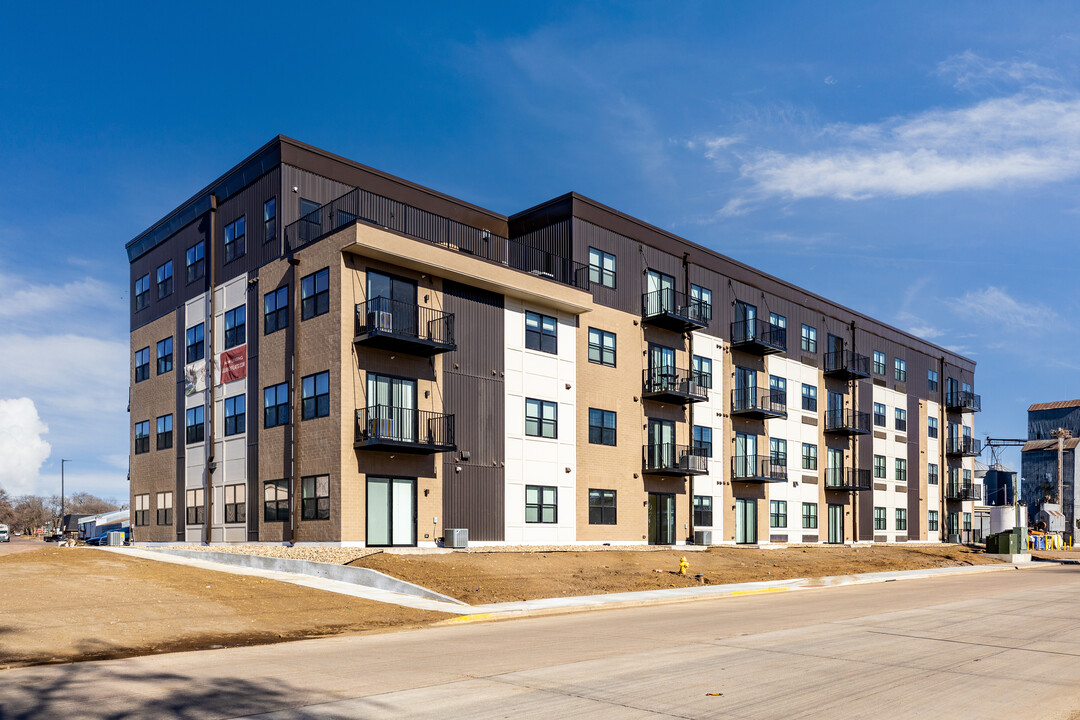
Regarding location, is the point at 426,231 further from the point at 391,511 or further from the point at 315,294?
the point at 391,511

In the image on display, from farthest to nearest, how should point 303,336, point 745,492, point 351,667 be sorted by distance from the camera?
point 745,492 < point 303,336 < point 351,667

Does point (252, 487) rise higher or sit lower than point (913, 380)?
lower

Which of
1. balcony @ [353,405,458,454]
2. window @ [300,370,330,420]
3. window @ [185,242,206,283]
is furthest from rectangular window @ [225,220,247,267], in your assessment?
balcony @ [353,405,458,454]

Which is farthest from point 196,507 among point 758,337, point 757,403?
point 758,337

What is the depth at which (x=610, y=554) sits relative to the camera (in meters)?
34.6

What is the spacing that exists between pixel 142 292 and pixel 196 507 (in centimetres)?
1297

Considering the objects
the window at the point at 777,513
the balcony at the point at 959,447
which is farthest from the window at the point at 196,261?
the balcony at the point at 959,447

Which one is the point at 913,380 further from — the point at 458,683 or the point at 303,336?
the point at 458,683

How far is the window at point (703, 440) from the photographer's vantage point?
45688 mm

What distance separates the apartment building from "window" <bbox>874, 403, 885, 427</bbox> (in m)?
11.7

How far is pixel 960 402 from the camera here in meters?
72.2

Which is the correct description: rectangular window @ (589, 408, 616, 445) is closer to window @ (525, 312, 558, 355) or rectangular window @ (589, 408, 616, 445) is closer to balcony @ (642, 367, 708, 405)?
balcony @ (642, 367, 708, 405)

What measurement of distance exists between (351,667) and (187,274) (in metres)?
31.8

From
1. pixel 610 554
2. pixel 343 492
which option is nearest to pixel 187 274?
pixel 343 492
